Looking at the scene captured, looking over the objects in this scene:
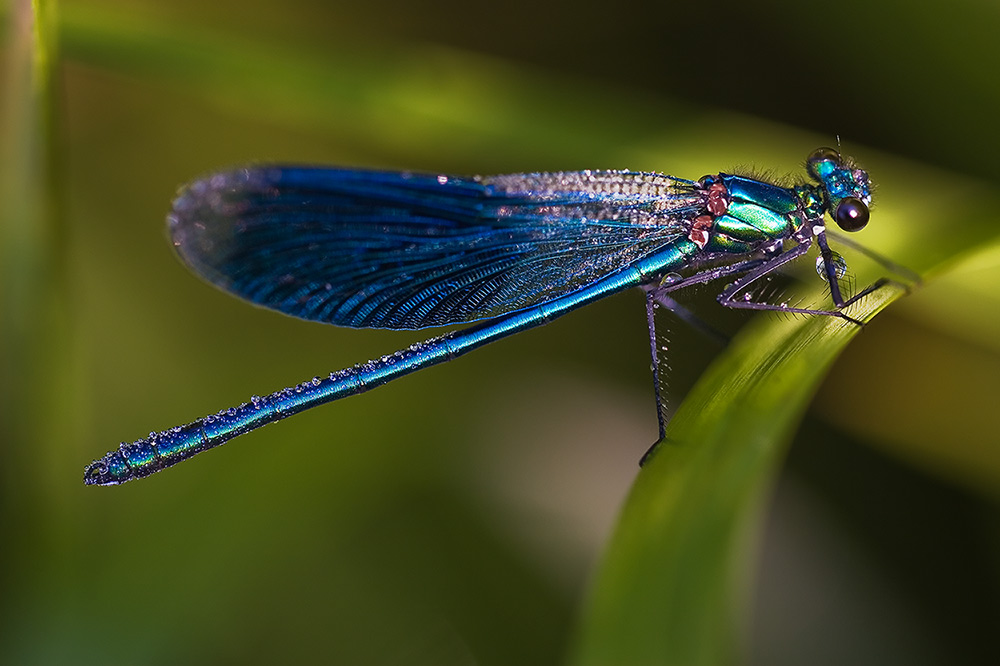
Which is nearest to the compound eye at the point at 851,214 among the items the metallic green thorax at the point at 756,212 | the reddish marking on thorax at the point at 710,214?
the metallic green thorax at the point at 756,212

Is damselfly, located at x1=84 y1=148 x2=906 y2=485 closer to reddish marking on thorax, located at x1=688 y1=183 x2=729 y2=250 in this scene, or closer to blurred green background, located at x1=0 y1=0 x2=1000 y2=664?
reddish marking on thorax, located at x1=688 y1=183 x2=729 y2=250

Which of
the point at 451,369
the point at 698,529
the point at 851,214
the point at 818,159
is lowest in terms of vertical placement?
the point at 698,529

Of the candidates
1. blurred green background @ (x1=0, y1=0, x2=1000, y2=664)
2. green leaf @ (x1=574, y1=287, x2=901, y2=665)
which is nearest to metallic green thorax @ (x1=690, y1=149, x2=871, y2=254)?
blurred green background @ (x1=0, y1=0, x2=1000, y2=664)

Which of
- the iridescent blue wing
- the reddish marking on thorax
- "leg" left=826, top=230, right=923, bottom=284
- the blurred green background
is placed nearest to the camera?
"leg" left=826, top=230, right=923, bottom=284

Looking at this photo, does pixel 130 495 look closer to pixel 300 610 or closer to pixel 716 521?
pixel 300 610

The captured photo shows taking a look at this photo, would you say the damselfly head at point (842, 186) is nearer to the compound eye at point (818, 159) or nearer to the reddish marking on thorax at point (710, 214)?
the compound eye at point (818, 159)

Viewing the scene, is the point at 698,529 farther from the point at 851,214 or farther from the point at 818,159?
the point at 818,159

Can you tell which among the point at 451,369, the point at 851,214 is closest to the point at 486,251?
the point at 451,369
